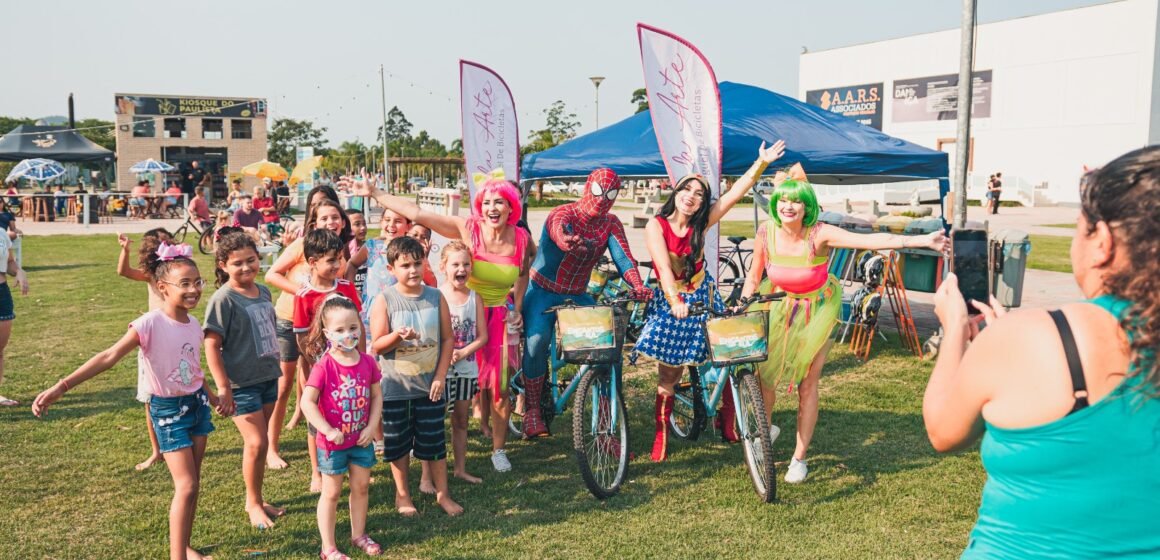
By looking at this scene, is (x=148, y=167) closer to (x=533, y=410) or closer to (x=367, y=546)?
(x=533, y=410)

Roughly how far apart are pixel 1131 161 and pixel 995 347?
0.42m

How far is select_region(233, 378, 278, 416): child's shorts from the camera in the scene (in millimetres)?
4367

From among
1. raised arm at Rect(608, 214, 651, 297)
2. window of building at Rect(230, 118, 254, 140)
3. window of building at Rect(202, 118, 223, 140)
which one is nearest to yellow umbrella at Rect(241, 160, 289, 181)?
window of building at Rect(230, 118, 254, 140)

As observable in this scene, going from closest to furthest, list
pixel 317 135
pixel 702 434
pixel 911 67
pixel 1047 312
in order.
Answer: pixel 1047 312
pixel 702 434
pixel 911 67
pixel 317 135

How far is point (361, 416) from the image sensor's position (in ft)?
13.2

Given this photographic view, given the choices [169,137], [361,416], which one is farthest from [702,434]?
[169,137]

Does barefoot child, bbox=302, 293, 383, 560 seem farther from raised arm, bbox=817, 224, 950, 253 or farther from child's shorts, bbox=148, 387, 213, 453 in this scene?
raised arm, bbox=817, 224, 950, 253

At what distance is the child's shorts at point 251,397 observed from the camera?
4.37 metres

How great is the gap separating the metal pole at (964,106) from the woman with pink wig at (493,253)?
16.5ft

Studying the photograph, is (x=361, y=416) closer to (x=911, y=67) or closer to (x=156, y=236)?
(x=156, y=236)

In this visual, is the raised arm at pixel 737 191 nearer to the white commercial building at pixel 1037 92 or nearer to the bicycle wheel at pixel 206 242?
the bicycle wheel at pixel 206 242

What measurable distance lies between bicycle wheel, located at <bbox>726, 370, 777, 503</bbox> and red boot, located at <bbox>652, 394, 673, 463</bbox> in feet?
2.31

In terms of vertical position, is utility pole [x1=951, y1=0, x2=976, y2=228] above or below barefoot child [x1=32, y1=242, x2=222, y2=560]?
above

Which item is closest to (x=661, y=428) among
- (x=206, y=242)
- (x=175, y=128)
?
(x=206, y=242)
